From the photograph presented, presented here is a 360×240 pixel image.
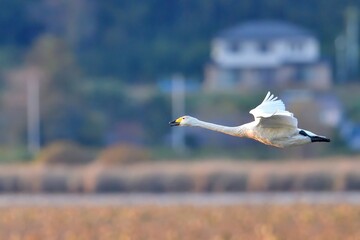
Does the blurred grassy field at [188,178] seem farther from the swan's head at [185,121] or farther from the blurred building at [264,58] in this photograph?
the swan's head at [185,121]

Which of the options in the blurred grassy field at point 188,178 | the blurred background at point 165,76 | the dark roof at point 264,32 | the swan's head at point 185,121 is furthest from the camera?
the dark roof at point 264,32

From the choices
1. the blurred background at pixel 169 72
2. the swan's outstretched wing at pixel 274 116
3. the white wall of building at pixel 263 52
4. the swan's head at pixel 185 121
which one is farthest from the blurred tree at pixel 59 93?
the swan's outstretched wing at pixel 274 116

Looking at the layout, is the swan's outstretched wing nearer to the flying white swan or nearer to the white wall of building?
the flying white swan

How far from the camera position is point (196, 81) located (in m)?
57.1

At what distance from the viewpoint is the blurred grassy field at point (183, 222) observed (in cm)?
1991

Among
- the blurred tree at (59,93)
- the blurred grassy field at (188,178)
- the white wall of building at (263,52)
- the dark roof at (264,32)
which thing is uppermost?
the dark roof at (264,32)

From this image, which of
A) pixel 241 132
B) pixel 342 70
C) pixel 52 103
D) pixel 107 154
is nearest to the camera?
pixel 241 132

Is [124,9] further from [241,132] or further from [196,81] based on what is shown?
[241,132]

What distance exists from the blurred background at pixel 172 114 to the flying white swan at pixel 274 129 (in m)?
14.1

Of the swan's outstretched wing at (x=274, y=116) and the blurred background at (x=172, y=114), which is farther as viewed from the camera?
the blurred background at (x=172, y=114)

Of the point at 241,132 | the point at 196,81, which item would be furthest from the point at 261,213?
the point at 196,81

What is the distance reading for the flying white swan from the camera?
4891 millimetres

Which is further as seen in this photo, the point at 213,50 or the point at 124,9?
the point at 124,9

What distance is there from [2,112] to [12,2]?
1545 cm
